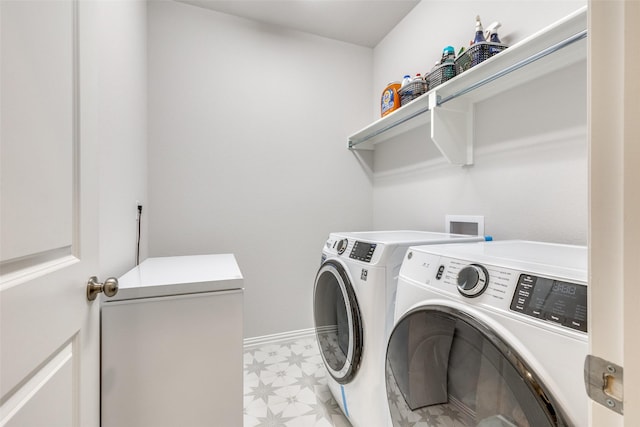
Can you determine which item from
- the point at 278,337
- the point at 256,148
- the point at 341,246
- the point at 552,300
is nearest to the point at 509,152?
the point at 341,246

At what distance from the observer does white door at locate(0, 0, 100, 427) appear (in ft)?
1.43

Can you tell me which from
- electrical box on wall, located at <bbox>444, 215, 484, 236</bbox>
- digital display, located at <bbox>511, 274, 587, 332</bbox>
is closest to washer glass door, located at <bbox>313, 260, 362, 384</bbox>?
digital display, located at <bbox>511, 274, 587, 332</bbox>

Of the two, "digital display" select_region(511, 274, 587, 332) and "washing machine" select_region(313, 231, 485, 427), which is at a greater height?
"digital display" select_region(511, 274, 587, 332)

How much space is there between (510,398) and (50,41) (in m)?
1.19

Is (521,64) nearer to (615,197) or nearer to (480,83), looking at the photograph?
(480,83)

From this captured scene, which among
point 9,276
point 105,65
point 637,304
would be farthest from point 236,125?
point 637,304

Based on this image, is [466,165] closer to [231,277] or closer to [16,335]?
[231,277]

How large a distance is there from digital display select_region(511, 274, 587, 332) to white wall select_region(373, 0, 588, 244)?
748 millimetres

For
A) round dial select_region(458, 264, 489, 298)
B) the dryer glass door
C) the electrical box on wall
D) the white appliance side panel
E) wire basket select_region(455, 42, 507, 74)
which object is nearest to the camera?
the dryer glass door

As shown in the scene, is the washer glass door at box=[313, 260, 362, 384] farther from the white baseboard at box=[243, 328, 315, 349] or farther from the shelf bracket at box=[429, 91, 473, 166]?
the shelf bracket at box=[429, 91, 473, 166]

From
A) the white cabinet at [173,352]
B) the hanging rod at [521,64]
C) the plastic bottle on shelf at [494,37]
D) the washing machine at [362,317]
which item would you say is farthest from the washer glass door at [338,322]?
the plastic bottle on shelf at [494,37]

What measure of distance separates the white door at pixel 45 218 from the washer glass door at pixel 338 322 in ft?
2.85

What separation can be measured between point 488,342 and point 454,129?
1.24m

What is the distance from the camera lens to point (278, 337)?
7.09 ft
